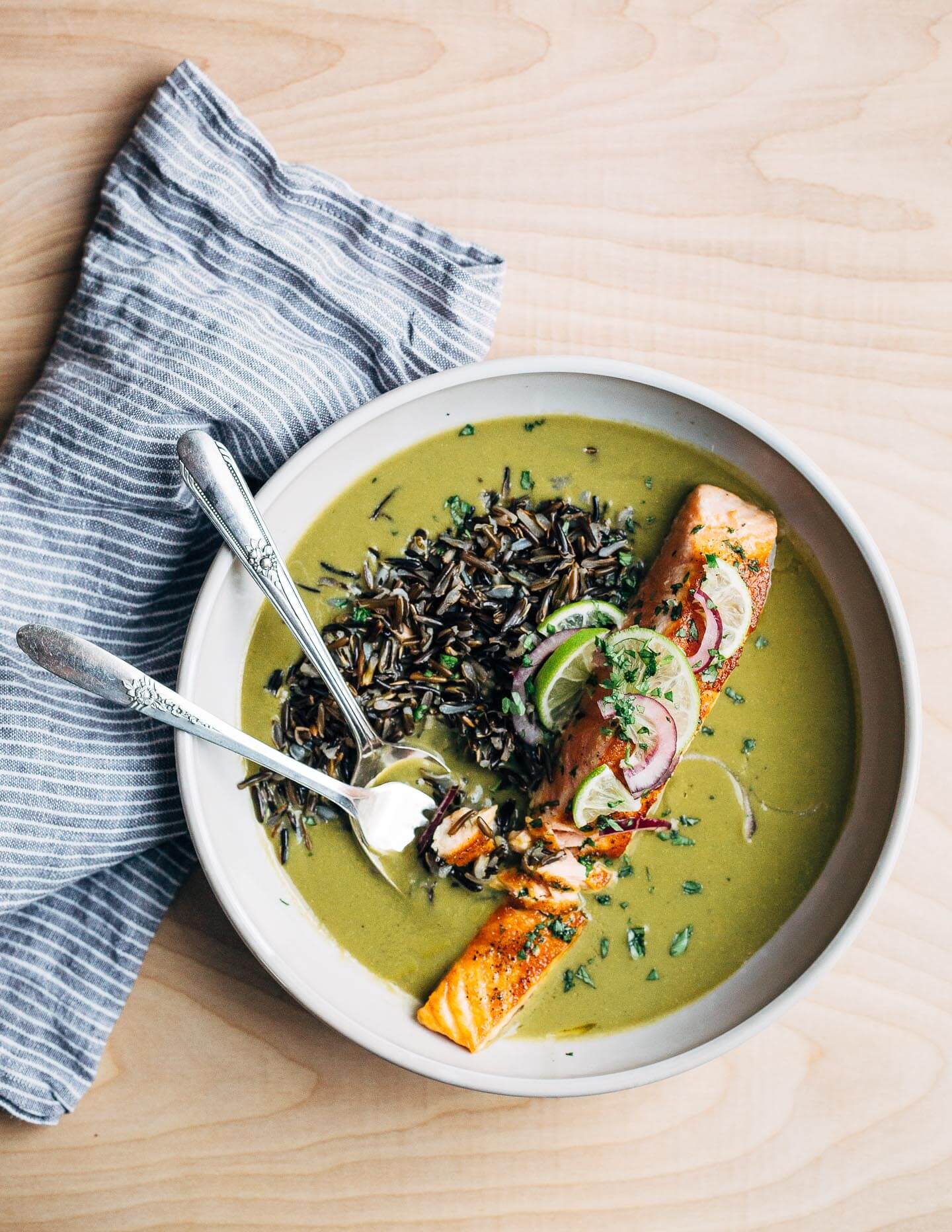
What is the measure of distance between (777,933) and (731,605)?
114 centimetres

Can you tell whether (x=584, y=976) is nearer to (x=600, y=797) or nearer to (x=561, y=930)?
(x=561, y=930)

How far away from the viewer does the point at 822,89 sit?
315 centimetres

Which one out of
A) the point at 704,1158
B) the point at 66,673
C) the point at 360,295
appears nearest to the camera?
the point at 66,673

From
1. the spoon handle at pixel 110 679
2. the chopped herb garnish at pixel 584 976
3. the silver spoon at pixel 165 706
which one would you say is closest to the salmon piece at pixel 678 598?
the chopped herb garnish at pixel 584 976

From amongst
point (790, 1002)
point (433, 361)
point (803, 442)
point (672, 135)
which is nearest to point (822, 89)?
point (672, 135)

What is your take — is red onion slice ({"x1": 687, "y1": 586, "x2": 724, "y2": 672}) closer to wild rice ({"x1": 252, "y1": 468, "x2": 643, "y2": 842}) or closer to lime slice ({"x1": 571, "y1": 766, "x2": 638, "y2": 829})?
wild rice ({"x1": 252, "y1": 468, "x2": 643, "y2": 842})

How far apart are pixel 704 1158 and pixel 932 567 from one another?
90.4 inches

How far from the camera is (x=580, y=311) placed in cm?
312

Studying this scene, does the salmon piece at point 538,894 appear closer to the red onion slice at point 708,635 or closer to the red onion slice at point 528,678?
the red onion slice at point 528,678

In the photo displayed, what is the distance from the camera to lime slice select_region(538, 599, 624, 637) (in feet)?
9.58

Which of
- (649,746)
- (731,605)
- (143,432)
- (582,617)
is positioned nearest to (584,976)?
(649,746)

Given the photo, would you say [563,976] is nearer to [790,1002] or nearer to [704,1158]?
[790,1002]

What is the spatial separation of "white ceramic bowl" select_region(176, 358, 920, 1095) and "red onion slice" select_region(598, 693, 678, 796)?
0.76 metres

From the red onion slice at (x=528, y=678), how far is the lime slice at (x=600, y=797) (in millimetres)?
266
